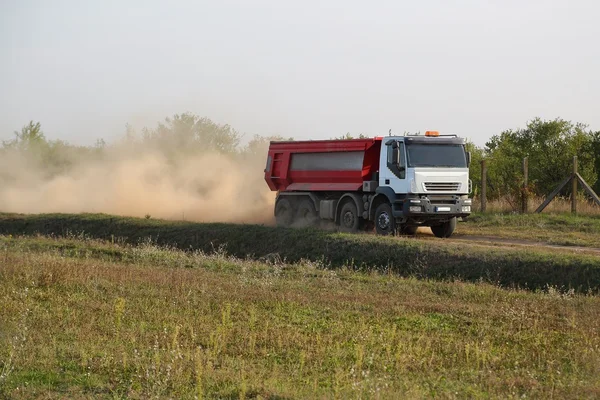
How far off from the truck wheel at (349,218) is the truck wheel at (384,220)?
3.00 ft

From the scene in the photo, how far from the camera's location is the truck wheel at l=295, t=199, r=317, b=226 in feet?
97.0

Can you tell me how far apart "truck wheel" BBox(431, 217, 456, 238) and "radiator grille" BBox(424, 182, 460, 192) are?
148cm

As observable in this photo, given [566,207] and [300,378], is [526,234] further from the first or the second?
[300,378]

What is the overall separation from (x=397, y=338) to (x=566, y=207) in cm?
2278

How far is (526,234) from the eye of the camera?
90.0 ft

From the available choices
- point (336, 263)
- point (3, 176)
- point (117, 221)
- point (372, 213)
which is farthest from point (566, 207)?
point (3, 176)

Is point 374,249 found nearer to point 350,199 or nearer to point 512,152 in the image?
point 350,199

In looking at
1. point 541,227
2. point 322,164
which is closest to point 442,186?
point 322,164

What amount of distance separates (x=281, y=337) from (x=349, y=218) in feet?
54.1

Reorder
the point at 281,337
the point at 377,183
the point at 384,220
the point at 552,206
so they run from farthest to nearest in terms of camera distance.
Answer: the point at 552,206, the point at 377,183, the point at 384,220, the point at 281,337

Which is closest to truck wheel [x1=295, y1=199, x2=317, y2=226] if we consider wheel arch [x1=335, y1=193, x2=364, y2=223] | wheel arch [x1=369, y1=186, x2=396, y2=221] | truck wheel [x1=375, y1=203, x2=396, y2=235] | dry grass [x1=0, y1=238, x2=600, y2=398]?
wheel arch [x1=335, y1=193, x2=364, y2=223]

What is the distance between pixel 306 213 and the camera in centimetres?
3002

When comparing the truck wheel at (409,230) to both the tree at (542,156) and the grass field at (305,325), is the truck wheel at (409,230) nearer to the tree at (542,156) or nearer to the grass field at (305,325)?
the grass field at (305,325)

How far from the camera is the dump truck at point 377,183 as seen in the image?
25.7 metres
